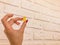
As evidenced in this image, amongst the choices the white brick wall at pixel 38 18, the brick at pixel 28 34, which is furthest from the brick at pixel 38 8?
the brick at pixel 28 34

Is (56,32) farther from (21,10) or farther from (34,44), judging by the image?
(21,10)

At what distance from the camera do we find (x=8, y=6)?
87 centimetres

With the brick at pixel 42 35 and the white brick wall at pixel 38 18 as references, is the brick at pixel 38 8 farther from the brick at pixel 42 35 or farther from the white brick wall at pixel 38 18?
the brick at pixel 42 35

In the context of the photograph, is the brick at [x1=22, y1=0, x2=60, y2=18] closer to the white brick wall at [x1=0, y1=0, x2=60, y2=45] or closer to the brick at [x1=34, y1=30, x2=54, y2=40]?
the white brick wall at [x1=0, y1=0, x2=60, y2=45]

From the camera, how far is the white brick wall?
878 millimetres

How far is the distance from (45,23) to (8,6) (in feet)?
1.52

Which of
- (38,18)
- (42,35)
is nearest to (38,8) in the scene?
(38,18)

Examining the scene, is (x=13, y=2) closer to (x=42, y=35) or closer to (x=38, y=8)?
(x=38, y=8)

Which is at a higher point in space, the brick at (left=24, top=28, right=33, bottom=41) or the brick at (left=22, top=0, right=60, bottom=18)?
the brick at (left=22, top=0, right=60, bottom=18)

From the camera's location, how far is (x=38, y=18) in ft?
3.76

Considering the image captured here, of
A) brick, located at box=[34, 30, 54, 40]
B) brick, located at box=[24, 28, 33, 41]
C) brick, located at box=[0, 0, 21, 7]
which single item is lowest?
brick, located at box=[34, 30, 54, 40]

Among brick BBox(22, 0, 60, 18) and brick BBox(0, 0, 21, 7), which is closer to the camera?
brick BBox(0, 0, 21, 7)

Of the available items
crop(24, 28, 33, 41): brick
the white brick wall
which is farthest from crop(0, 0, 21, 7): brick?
crop(24, 28, 33, 41): brick

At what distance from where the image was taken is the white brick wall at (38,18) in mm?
878
